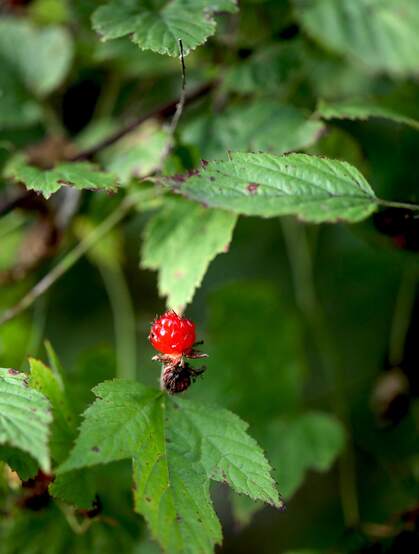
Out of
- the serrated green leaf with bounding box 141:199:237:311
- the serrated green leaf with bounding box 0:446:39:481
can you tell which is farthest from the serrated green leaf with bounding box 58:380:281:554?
the serrated green leaf with bounding box 141:199:237:311

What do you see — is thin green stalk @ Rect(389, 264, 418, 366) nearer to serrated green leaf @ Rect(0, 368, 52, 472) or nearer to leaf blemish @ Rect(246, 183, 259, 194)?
leaf blemish @ Rect(246, 183, 259, 194)

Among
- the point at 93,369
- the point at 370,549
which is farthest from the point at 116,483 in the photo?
the point at 370,549

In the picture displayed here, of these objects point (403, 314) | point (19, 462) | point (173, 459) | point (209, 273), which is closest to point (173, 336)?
point (173, 459)

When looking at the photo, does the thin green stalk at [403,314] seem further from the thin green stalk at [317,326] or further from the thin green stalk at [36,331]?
the thin green stalk at [36,331]

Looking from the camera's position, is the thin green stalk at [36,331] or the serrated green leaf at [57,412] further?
the thin green stalk at [36,331]

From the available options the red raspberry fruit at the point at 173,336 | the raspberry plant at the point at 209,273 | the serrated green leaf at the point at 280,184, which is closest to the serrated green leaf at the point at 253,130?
the raspberry plant at the point at 209,273

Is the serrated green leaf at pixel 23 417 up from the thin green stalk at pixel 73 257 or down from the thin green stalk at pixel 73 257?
up
